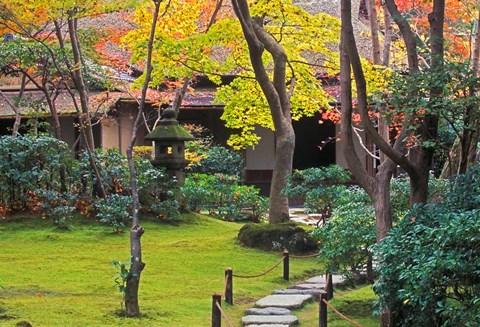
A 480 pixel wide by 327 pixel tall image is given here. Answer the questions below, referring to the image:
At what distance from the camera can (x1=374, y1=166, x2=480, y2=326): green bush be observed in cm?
675

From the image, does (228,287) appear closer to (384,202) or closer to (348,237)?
(348,237)

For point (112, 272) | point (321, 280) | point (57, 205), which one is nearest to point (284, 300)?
point (321, 280)

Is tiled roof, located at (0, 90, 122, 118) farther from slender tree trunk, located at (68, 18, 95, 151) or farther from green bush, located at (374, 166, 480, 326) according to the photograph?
green bush, located at (374, 166, 480, 326)

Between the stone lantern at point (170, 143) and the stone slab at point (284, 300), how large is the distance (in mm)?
7059

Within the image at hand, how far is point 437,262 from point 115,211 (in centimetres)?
1060

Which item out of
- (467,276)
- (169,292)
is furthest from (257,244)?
(467,276)

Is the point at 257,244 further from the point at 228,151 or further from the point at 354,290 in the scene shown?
the point at 228,151

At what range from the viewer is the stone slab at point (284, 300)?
35.9 feet

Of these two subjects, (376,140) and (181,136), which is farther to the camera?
(181,136)

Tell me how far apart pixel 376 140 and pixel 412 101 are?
0.65 meters

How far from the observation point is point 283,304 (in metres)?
11.0

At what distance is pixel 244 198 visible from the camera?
20.4 metres

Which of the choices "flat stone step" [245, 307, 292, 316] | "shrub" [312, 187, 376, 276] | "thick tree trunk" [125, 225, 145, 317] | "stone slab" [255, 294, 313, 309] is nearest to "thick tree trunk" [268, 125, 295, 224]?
"stone slab" [255, 294, 313, 309]

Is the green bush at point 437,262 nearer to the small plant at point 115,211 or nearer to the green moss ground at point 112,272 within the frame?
the green moss ground at point 112,272
